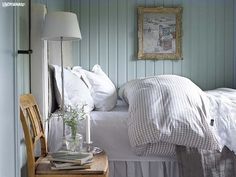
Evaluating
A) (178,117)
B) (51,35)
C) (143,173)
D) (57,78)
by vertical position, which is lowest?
(143,173)

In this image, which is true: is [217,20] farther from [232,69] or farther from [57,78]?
[57,78]

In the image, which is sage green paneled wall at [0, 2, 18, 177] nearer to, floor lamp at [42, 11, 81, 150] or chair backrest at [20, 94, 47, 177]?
chair backrest at [20, 94, 47, 177]

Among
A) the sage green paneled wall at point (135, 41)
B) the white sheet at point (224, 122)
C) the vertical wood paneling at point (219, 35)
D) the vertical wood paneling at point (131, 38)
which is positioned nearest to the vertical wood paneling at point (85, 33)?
the sage green paneled wall at point (135, 41)

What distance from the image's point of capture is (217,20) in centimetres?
432

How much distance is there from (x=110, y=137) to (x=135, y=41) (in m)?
1.97

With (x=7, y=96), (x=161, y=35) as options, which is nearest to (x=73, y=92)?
(x=7, y=96)

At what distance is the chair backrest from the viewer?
1.91 m

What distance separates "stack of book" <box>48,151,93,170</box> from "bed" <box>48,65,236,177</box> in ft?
1.89

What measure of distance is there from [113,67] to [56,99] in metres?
1.63

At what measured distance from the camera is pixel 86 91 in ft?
8.93

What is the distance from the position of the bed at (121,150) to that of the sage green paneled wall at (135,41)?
67.7 inches

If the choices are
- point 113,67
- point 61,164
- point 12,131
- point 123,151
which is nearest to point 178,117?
point 123,151

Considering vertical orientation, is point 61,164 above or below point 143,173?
above

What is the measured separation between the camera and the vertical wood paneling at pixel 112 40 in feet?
13.8
